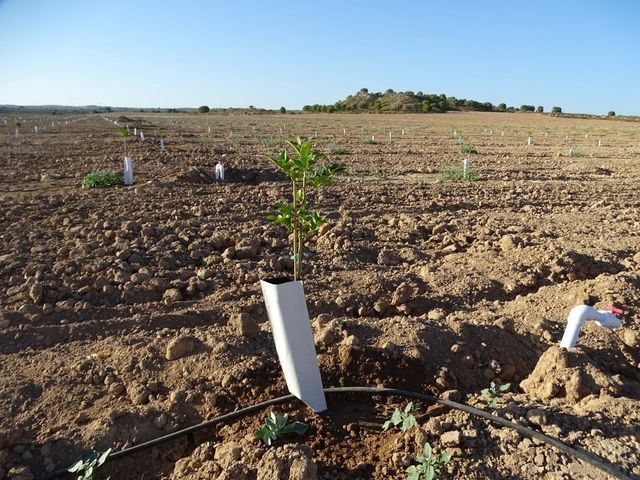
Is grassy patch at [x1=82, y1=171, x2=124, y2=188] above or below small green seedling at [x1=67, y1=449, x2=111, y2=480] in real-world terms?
above

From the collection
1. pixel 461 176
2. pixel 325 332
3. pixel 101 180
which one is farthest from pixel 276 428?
pixel 461 176

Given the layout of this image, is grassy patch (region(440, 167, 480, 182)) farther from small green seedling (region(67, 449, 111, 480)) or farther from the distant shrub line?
the distant shrub line

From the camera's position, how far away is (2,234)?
645 centimetres

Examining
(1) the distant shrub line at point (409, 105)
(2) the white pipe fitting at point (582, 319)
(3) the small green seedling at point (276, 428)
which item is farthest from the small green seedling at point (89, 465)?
(1) the distant shrub line at point (409, 105)

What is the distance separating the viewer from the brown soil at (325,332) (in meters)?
2.53

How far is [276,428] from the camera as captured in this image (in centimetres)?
255

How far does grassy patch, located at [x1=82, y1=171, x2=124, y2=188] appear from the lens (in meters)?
9.93

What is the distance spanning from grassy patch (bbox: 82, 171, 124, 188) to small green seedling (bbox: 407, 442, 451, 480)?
942 centimetres

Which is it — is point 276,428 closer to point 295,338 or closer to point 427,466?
point 295,338

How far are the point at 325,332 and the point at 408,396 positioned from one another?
31.7 inches

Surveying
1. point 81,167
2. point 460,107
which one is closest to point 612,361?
point 81,167

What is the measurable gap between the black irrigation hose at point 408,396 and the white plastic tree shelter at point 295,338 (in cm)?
15

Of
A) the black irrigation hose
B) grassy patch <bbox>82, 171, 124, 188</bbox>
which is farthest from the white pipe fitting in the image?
grassy patch <bbox>82, 171, 124, 188</bbox>

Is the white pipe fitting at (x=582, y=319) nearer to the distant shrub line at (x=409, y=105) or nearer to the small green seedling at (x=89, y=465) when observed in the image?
the small green seedling at (x=89, y=465)
